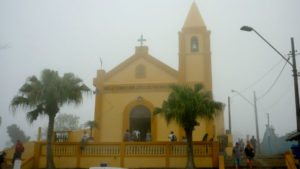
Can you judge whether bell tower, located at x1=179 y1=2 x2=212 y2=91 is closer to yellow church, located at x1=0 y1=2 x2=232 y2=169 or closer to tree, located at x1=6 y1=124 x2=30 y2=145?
yellow church, located at x1=0 y1=2 x2=232 y2=169

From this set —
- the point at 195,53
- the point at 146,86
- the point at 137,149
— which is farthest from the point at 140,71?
the point at 137,149

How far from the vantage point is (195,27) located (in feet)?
85.4

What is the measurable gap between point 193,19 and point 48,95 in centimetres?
1424

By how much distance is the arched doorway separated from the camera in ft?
79.3

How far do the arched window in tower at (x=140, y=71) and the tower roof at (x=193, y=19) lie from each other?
4965mm

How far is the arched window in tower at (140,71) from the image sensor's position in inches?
998

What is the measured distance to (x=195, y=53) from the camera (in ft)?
83.3

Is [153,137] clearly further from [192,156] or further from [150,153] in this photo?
[192,156]

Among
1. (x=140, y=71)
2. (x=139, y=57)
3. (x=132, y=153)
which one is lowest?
(x=132, y=153)

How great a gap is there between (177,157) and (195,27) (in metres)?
11.9

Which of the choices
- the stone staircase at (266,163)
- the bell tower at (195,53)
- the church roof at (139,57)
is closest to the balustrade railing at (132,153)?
the stone staircase at (266,163)

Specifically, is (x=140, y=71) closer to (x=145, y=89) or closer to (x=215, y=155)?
(x=145, y=89)

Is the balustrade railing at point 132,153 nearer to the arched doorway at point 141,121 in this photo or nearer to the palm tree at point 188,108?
the palm tree at point 188,108

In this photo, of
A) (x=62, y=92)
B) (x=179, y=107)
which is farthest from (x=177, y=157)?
(x=62, y=92)
